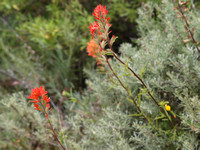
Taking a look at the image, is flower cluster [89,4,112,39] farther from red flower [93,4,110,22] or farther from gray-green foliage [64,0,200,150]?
gray-green foliage [64,0,200,150]

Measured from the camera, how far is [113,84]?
1.42 metres

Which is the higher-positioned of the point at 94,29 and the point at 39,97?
the point at 94,29

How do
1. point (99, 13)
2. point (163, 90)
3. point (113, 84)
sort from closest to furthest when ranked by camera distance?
point (99, 13) < point (163, 90) < point (113, 84)

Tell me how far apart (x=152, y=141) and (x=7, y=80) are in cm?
256

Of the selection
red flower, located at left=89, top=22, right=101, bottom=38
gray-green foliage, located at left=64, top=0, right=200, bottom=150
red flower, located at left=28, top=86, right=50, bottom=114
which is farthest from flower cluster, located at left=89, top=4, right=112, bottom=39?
red flower, located at left=28, top=86, right=50, bottom=114

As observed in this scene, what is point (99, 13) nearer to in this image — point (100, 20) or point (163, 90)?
point (100, 20)

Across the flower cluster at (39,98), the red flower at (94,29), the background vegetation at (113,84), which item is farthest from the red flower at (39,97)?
the red flower at (94,29)

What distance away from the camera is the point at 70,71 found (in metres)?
2.51

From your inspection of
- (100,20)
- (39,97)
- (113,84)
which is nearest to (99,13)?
(100,20)

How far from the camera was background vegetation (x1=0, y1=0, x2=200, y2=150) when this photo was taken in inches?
44.5

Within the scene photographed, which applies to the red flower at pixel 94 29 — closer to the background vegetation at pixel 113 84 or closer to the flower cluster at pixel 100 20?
the flower cluster at pixel 100 20

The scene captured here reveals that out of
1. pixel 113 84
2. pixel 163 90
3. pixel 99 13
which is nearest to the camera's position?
pixel 99 13

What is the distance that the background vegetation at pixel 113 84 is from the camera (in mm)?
1131

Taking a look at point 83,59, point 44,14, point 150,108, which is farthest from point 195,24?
point 44,14
